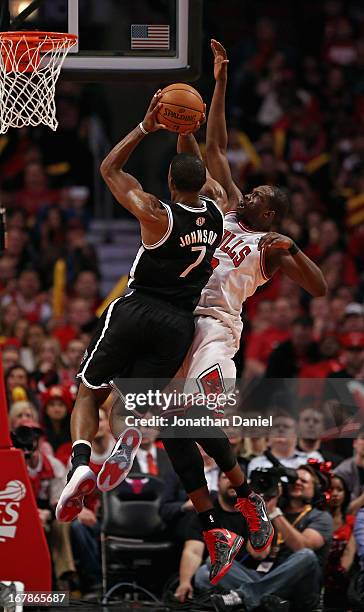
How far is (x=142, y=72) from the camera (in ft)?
29.4

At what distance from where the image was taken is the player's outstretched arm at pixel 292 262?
8.20 meters

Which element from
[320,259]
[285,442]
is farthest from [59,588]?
[320,259]

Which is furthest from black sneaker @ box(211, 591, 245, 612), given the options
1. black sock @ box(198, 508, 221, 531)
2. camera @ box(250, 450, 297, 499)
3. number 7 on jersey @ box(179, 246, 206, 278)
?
number 7 on jersey @ box(179, 246, 206, 278)

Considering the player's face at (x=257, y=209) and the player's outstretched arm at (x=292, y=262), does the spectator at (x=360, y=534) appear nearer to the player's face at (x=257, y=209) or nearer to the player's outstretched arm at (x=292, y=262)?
the player's outstretched arm at (x=292, y=262)

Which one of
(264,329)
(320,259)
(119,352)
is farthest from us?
(320,259)

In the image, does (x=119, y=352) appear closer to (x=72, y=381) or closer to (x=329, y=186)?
(x=72, y=381)

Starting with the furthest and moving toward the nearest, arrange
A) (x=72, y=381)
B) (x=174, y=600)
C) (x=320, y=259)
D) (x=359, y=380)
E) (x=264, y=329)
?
(x=320, y=259)
(x=264, y=329)
(x=72, y=381)
(x=359, y=380)
(x=174, y=600)

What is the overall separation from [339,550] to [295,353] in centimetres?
349

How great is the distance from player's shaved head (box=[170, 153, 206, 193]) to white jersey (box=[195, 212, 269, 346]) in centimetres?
67

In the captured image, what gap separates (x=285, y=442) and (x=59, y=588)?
203 centimetres

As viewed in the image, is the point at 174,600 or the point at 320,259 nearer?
the point at 174,600

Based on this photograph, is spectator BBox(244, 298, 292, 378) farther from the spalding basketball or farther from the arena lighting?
the arena lighting

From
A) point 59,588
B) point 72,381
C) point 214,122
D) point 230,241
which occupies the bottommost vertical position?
point 59,588

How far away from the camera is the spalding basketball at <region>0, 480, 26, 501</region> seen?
896cm
